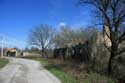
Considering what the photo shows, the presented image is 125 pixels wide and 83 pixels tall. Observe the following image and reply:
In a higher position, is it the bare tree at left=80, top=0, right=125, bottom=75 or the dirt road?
the bare tree at left=80, top=0, right=125, bottom=75

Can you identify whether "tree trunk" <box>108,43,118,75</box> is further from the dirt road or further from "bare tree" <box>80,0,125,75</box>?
the dirt road

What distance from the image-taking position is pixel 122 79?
1511 centimetres

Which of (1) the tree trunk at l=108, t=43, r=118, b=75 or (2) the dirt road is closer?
(2) the dirt road

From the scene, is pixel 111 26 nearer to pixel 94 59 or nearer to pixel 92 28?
pixel 92 28

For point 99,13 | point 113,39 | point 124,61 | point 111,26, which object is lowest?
point 124,61

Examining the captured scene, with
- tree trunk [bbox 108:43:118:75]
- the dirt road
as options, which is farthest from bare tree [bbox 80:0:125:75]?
the dirt road

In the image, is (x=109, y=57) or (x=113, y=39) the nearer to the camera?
(x=113, y=39)

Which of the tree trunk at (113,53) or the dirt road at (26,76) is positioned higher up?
the tree trunk at (113,53)

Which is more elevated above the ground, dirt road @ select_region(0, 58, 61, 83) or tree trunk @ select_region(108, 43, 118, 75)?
tree trunk @ select_region(108, 43, 118, 75)

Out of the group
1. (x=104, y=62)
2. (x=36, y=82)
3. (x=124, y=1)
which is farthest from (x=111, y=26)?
(x=36, y=82)

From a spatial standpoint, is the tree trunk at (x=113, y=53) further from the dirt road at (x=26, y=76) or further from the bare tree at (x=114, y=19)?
the dirt road at (x=26, y=76)

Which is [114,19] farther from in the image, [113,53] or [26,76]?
[26,76]

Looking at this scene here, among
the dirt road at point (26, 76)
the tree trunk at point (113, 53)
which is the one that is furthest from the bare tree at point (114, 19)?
the dirt road at point (26, 76)

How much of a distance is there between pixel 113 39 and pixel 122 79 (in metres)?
4.68
